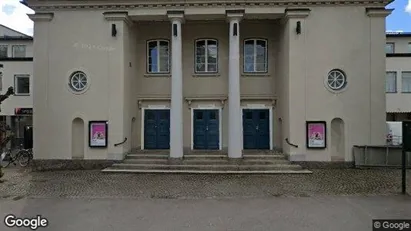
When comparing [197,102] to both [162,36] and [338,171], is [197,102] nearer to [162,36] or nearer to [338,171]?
[162,36]

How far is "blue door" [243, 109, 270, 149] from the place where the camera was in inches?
650

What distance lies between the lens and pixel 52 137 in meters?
14.9

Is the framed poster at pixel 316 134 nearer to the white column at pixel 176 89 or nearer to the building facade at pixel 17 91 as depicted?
the white column at pixel 176 89

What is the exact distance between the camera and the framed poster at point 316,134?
14344mm

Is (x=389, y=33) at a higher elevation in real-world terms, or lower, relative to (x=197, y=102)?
higher

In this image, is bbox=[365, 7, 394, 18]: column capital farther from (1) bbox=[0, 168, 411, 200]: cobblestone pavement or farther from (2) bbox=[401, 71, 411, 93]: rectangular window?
(2) bbox=[401, 71, 411, 93]: rectangular window

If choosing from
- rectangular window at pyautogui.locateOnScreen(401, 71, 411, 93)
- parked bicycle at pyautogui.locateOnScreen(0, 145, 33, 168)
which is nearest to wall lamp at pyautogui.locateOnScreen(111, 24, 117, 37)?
parked bicycle at pyautogui.locateOnScreen(0, 145, 33, 168)

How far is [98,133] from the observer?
48.4 ft

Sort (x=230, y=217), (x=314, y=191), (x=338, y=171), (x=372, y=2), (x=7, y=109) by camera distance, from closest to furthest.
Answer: (x=230, y=217), (x=314, y=191), (x=338, y=171), (x=372, y=2), (x=7, y=109)

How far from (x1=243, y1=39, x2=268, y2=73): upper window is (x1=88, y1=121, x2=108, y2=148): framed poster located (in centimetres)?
685

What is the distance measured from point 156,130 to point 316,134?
717 cm

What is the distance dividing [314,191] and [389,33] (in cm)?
2692

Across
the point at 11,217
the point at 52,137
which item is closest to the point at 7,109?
the point at 52,137

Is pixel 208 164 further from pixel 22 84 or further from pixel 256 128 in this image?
pixel 22 84
